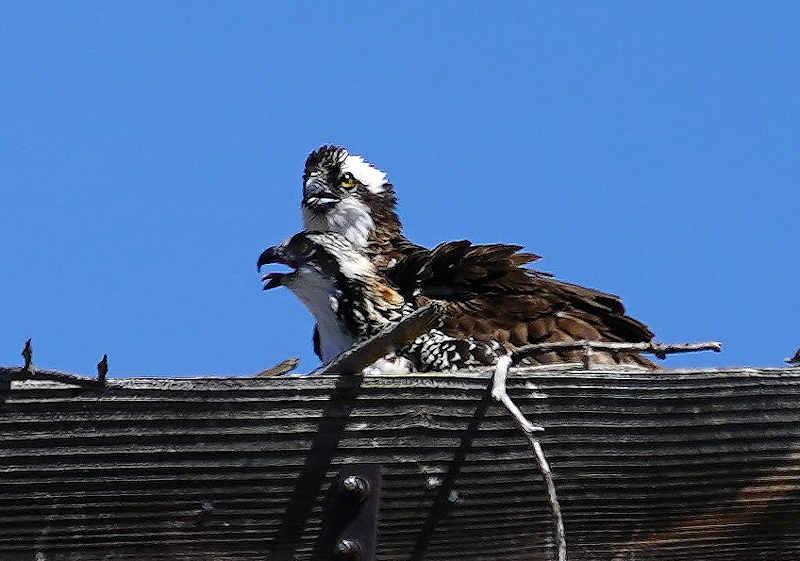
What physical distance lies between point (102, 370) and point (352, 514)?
19.2 inches

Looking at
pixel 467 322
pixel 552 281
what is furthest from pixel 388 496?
pixel 552 281

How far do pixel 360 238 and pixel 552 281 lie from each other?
116 cm

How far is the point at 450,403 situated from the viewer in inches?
95.5

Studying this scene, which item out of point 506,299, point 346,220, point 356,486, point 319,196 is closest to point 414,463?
point 356,486

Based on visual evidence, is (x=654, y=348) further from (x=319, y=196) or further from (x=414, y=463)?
(x=319, y=196)

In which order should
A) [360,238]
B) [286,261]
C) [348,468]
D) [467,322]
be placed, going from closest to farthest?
1. [348,468]
2. [467,322]
3. [286,261]
4. [360,238]

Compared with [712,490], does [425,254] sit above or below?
above

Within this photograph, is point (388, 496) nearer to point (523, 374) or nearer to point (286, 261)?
point (523, 374)

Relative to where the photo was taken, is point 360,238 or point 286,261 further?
point 360,238

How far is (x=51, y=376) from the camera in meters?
2.15

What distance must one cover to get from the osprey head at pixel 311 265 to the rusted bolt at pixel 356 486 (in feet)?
9.96

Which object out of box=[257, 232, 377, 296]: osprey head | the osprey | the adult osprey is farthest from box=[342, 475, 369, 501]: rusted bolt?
box=[257, 232, 377, 296]: osprey head

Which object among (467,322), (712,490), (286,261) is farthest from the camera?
(286,261)

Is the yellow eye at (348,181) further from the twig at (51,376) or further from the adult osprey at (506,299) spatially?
the twig at (51,376)
